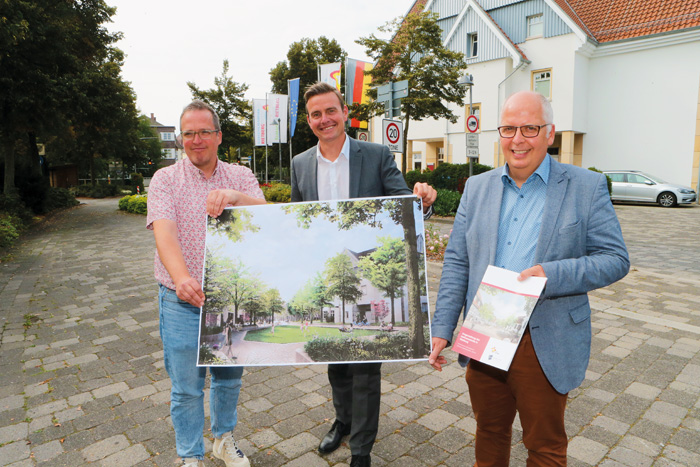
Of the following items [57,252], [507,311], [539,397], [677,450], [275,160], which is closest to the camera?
[507,311]

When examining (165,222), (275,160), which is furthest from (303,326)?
(275,160)

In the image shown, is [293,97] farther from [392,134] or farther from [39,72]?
[392,134]

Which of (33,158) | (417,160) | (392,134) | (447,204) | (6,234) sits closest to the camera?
(392,134)

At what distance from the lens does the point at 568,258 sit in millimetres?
2033

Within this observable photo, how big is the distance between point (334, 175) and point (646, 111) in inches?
1063

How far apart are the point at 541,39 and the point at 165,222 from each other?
28.3 m

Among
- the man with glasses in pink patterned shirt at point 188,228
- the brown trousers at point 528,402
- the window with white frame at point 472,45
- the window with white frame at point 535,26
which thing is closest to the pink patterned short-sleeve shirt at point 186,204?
the man with glasses in pink patterned shirt at point 188,228

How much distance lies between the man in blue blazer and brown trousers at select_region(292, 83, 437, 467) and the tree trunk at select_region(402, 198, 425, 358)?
0.23m

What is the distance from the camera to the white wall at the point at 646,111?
22.8 m

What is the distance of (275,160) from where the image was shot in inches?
1769

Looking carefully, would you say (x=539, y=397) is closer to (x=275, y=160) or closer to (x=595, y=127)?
(x=595, y=127)

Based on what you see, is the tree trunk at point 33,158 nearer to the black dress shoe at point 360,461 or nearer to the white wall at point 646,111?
the black dress shoe at point 360,461

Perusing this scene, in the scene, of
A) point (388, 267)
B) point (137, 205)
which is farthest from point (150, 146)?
point (388, 267)

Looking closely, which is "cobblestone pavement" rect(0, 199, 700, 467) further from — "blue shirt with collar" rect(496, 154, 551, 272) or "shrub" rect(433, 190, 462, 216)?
"shrub" rect(433, 190, 462, 216)
